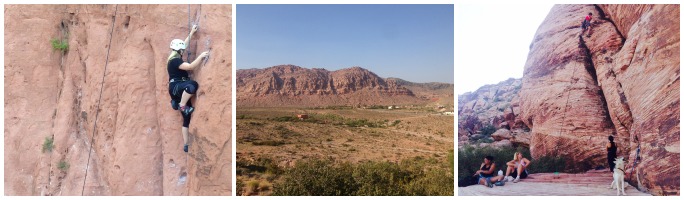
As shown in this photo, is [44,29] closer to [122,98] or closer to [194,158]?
[122,98]

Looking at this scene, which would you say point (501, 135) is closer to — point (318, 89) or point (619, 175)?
point (619, 175)

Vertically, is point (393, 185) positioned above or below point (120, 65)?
below

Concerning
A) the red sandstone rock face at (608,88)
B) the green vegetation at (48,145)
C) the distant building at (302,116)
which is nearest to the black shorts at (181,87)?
the green vegetation at (48,145)

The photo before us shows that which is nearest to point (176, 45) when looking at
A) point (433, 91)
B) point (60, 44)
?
point (60, 44)

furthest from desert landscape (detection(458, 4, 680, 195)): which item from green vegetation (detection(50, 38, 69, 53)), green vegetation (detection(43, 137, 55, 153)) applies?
green vegetation (detection(43, 137, 55, 153))

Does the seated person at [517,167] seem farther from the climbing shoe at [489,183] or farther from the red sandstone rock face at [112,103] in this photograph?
the red sandstone rock face at [112,103]

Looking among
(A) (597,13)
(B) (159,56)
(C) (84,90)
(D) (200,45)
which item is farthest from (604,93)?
(C) (84,90)
